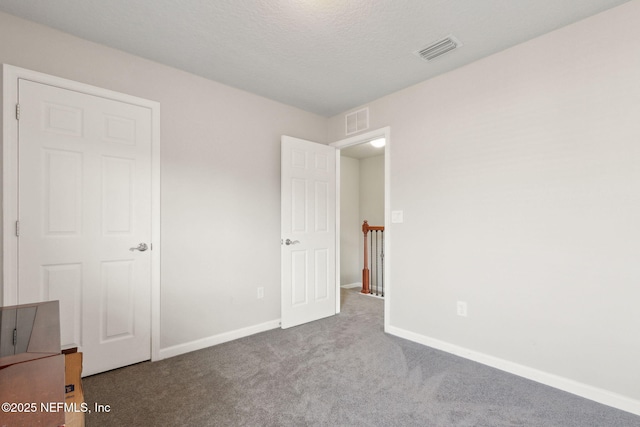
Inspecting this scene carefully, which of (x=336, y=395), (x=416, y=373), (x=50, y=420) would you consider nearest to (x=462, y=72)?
(x=416, y=373)

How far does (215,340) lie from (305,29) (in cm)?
269

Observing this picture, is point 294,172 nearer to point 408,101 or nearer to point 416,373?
point 408,101

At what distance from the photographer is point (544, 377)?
7.03ft

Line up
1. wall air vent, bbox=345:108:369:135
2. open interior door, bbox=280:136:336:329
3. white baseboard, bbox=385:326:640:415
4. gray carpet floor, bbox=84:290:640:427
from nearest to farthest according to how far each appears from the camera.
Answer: gray carpet floor, bbox=84:290:640:427 → white baseboard, bbox=385:326:640:415 → open interior door, bbox=280:136:336:329 → wall air vent, bbox=345:108:369:135

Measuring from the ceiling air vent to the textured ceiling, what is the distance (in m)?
0.06

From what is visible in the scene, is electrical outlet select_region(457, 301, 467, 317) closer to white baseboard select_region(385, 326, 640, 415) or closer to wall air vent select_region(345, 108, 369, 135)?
white baseboard select_region(385, 326, 640, 415)

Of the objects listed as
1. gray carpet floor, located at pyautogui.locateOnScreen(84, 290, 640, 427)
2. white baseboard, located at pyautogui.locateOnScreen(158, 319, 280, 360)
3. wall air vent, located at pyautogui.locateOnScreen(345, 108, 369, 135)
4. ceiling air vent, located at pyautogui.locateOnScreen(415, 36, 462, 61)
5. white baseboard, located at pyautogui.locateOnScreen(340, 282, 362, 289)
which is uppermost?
ceiling air vent, located at pyautogui.locateOnScreen(415, 36, 462, 61)

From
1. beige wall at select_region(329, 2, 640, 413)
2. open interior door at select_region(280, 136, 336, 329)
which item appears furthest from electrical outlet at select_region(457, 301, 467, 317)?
open interior door at select_region(280, 136, 336, 329)

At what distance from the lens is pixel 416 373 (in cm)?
229

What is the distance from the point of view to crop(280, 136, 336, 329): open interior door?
3.32 m

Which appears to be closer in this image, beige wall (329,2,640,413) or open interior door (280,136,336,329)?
beige wall (329,2,640,413)

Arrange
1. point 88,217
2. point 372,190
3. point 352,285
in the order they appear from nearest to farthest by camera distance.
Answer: point 88,217
point 352,285
point 372,190

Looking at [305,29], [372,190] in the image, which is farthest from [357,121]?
[372,190]

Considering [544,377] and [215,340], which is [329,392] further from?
[544,377]
